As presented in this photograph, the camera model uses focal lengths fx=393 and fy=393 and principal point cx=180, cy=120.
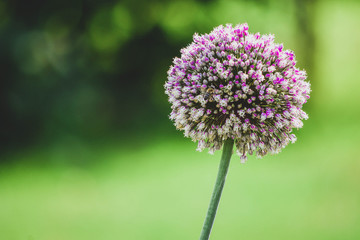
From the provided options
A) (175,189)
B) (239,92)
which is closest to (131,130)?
(175,189)

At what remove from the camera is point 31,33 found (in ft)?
38.7

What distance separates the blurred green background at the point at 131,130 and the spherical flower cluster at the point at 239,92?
17.4ft

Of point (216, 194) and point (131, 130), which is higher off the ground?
point (131, 130)

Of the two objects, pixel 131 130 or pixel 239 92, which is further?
pixel 131 130

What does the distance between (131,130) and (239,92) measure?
33.6 ft

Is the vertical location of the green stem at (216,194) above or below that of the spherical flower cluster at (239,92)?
below

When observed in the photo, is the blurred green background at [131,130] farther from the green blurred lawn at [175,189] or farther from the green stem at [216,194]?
the green stem at [216,194]

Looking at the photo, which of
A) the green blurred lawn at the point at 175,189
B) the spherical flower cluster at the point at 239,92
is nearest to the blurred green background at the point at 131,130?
the green blurred lawn at the point at 175,189

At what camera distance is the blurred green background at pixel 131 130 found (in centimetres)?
892

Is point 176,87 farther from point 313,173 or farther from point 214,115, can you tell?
point 313,173

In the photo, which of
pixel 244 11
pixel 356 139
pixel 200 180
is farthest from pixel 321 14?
pixel 200 180

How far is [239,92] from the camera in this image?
304 cm

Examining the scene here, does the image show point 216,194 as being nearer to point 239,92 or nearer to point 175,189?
point 239,92

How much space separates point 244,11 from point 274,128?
1149 centimetres
